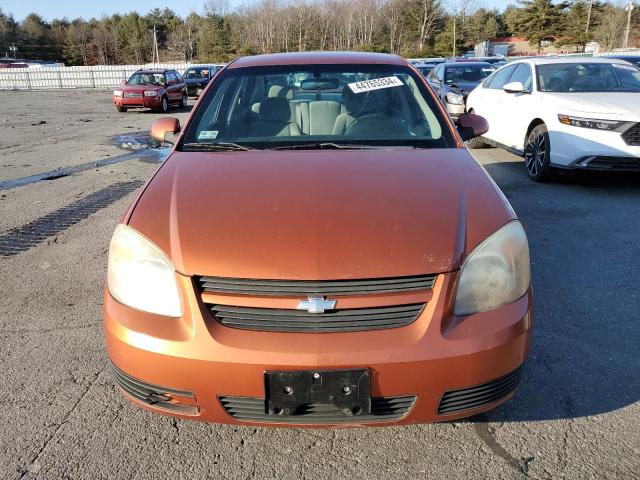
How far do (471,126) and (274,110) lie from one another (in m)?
1.39

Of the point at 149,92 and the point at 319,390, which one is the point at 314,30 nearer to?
the point at 149,92

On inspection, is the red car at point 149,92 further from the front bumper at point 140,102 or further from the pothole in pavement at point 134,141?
the pothole in pavement at point 134,141

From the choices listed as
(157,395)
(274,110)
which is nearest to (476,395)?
(157,395)

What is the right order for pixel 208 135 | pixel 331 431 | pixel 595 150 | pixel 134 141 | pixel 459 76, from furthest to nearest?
pixel 459 76, pixel 134 141, pixel 595 150, pixel 208 135, pixel 331 431

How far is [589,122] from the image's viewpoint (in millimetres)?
6188

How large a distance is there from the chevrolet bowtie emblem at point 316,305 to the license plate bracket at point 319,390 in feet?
0.68

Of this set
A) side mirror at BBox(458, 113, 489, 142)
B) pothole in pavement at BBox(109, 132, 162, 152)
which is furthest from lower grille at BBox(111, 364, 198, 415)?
pothole in pavement at BBox(109, 132, 162, 152)

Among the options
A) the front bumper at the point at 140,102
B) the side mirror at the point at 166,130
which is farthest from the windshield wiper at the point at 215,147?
the front bumper at the point at 140,102

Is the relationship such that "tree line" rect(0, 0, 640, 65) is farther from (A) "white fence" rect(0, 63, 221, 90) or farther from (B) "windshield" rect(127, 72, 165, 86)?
(B) "windshield" rect(127, 72, 165, 86)

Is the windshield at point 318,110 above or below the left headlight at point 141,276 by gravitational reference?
above

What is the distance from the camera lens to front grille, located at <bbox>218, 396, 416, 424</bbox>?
→ 1.86m

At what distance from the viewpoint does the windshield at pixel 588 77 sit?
7.09 meters

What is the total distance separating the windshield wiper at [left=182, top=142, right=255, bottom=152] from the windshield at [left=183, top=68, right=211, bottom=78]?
26011 millimetres

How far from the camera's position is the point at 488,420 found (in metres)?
2.36
